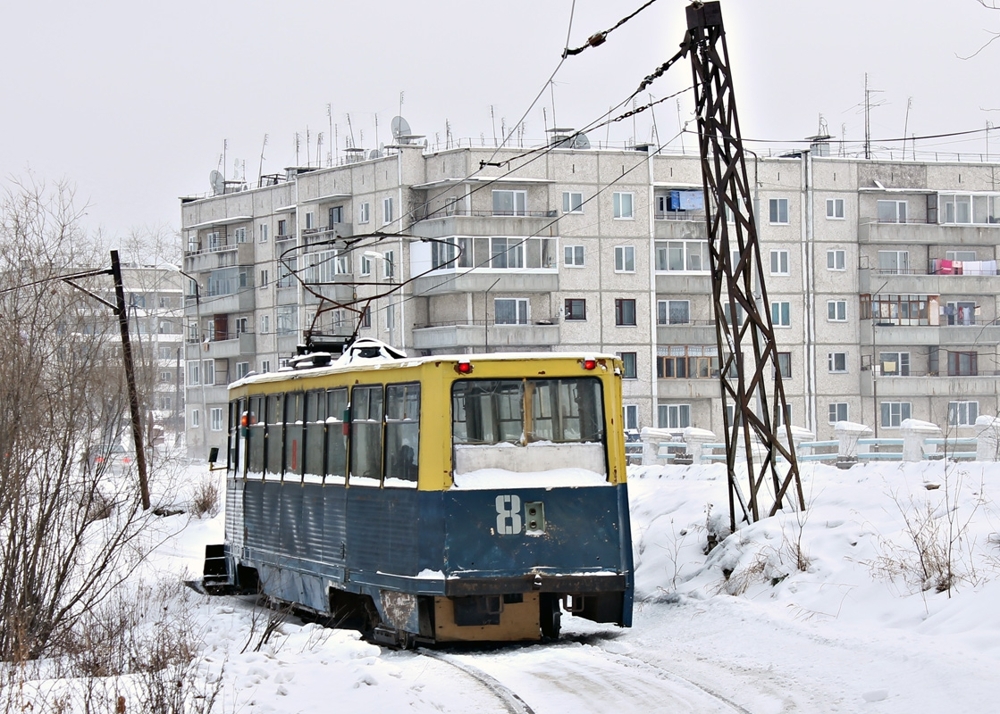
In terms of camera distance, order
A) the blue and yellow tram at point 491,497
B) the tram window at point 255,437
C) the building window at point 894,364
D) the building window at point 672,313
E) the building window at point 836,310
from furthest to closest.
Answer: the building window at point 894,364, the building window at point 836,310, the building window at point 672,313, the tram window at point 255,437, the blue and yellow tram at point 491,497

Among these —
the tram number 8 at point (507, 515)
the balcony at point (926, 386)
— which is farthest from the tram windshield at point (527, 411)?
A: the balcony at point (926, 386)

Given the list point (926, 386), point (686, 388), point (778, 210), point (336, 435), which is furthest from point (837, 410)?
point (336, 435)

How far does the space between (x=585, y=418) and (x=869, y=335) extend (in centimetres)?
5361

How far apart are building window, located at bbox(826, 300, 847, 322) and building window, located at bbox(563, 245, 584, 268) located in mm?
11993

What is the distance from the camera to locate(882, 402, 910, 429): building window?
6400cm

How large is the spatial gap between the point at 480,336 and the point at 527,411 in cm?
4563

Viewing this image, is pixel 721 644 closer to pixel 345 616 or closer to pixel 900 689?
pixel 900 689

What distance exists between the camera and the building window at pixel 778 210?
63.1 m

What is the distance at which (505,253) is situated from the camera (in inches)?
2335

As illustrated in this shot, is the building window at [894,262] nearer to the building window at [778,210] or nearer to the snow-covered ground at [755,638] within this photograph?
the building window at [778,210]

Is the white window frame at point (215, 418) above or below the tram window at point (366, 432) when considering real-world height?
below

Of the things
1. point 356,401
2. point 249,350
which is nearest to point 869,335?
point 249,350

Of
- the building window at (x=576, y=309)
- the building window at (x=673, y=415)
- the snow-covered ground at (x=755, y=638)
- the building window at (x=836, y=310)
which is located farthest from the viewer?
the building window at (x=836, y=310)

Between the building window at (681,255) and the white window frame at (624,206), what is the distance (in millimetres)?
1960
